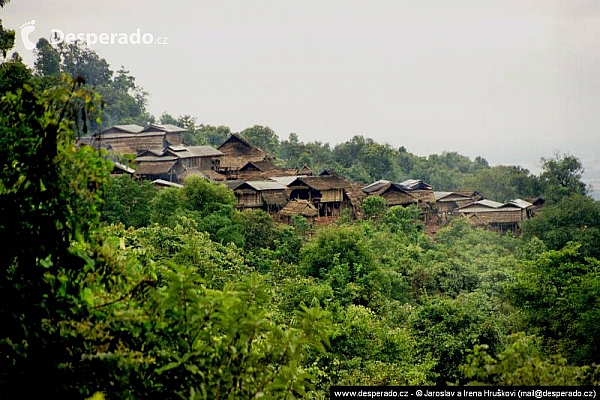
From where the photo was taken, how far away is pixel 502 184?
2036 inches

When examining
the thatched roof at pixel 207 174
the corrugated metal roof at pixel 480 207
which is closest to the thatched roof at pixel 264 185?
the thatched roof at pixel 207 174

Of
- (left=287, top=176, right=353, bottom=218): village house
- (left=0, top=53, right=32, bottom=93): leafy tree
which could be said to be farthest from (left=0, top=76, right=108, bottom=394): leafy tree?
(left=287, top=176, right=353, bottom=218): village house

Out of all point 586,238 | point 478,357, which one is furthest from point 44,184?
point 586,238

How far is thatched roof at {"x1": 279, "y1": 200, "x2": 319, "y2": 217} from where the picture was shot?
102 feet

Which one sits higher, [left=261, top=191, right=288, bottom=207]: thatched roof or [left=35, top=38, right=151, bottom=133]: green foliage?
[left=35, top=38, right=151, bottom=133]: green foliage

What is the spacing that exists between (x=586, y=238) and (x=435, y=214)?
9.08 metres

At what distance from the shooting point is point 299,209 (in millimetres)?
31141

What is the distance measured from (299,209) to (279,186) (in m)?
1.95

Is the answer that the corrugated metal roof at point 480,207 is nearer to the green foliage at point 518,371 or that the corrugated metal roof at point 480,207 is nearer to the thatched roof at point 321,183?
the thatched roof at point 321,183

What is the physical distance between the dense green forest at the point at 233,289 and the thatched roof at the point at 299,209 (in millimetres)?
826

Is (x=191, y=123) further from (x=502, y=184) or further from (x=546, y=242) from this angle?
(x=546, y=242)

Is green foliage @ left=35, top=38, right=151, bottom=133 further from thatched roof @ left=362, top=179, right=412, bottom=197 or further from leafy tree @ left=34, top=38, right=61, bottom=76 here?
thatched roof @ left=362, top=179, right=412, bottom=197

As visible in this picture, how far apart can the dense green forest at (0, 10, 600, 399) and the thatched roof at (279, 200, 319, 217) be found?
0.83 meters

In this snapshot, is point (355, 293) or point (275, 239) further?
point (275, 239)
